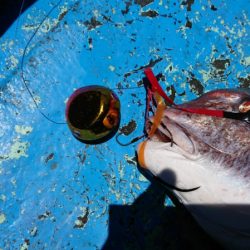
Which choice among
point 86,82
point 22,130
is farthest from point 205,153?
point 22,130

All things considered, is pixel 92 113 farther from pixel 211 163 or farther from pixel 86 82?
pixel 211 163

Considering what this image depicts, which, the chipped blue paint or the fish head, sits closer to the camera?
the fish head

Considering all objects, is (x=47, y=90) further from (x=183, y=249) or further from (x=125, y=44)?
(x=183, y=249)

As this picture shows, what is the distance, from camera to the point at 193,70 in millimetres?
3115

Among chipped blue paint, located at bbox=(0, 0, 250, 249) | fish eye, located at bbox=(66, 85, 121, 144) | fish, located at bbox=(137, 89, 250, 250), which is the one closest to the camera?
fish, located at bbox=(137, 89, 250, 250)

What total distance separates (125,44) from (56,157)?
1075 millimetres

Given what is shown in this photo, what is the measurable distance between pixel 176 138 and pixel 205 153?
0.72 feet

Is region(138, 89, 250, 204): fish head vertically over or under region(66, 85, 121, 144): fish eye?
under

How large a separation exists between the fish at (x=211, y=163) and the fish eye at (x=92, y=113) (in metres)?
0.38

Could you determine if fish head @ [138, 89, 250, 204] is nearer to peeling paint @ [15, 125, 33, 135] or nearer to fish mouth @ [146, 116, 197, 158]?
fish mouth @ [146, 116, 197, 158]

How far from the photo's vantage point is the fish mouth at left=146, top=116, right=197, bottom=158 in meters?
2.51

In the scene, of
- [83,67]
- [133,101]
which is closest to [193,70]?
[133,101]

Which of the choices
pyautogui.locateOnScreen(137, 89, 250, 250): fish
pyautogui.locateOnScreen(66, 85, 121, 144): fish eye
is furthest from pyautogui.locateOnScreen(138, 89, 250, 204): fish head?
pyautogui.locateOnScreen(66, 85, 121, 144): fish eye

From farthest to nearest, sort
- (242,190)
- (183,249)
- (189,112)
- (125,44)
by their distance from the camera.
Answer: (125,44)
(183,249)
(189,112)
(242,190)
